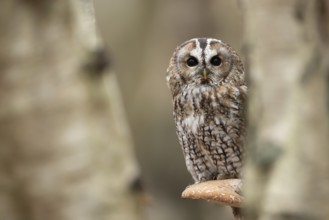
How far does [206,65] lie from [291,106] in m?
3.96

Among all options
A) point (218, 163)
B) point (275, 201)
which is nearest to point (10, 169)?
point (275, 201)

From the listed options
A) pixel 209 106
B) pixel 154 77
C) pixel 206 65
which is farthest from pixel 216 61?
pixel 154 77

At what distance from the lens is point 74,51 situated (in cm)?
177

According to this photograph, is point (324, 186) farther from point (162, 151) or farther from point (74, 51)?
point (162, 151)

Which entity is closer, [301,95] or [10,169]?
[10,169]

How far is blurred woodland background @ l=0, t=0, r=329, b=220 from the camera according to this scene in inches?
67.5

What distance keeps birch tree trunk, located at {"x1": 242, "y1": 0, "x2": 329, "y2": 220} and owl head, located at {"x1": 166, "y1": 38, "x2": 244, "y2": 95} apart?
151 inches

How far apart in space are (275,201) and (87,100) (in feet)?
1.22

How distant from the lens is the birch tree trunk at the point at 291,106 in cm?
179

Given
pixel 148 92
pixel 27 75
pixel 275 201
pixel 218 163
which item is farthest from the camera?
pixel 148 92

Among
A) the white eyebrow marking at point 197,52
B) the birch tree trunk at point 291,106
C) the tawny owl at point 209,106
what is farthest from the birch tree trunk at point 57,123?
the white eyebrow marking at point 197,52

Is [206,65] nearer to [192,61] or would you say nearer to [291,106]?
[192,61]

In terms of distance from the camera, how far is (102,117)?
1.78 m

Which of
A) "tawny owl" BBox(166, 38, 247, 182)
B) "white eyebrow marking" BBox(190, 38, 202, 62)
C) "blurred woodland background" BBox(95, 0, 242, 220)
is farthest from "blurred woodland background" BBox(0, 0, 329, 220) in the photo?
"blurred woodland background" BBox(95, 0, 242, 220)
